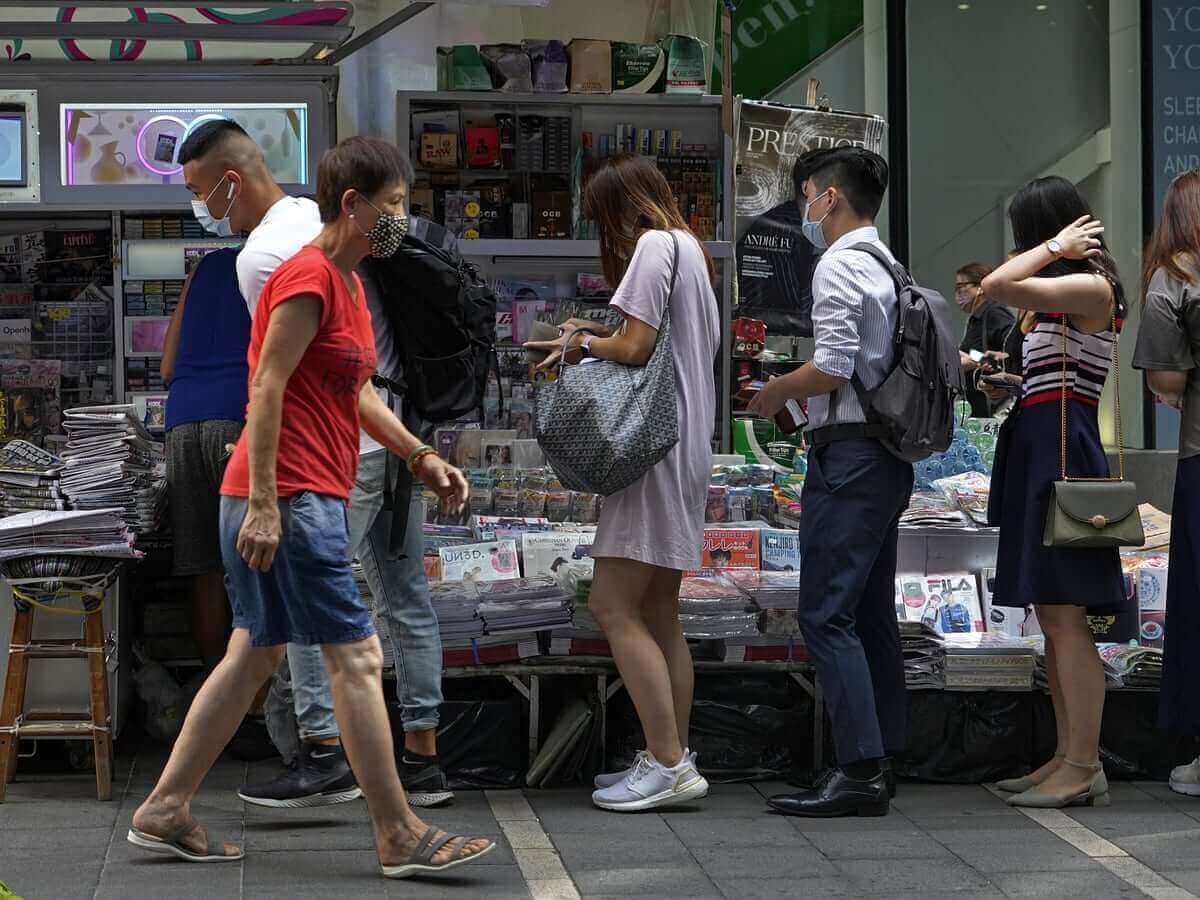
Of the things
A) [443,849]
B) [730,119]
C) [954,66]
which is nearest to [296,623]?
[443,849]

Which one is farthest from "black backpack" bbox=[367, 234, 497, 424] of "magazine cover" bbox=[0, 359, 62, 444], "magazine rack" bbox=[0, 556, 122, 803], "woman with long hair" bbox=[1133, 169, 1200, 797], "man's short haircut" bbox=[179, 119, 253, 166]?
"magazine cover" bbox=[0, 359, 62, 444]

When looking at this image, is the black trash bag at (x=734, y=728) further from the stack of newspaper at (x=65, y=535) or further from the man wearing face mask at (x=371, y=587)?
the stack of newspaper at (x=65, y=535)

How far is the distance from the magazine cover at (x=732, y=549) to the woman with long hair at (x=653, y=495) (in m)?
1.04

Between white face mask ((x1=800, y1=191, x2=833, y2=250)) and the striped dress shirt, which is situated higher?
white face mask ((x1=800, y1=191, x2=833, y2=250))

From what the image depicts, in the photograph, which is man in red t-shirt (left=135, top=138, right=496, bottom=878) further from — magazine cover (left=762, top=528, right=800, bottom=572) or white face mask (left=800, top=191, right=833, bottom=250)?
magazine cover (left=762, top=528, right=800, bottom=572)

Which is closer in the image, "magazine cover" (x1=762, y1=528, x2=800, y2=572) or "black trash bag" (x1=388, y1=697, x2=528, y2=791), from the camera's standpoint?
"black trash bag" (x1=388, y1=697, x2=528, y2=791)

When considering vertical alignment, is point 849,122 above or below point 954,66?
below

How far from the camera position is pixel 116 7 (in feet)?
18.0

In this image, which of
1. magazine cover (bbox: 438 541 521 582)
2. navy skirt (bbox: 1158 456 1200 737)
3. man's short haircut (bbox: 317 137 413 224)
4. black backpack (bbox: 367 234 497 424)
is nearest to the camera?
man's short haircut (bbox: 317 137 413 224)

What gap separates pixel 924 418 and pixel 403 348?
5.07 ft

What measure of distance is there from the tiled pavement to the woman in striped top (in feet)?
0.77

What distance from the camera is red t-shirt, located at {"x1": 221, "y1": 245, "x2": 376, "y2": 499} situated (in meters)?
3.89

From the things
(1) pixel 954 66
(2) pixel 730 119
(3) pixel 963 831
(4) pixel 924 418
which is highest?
(1) pixel 954 66

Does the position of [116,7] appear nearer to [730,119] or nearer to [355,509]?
[355,509]
